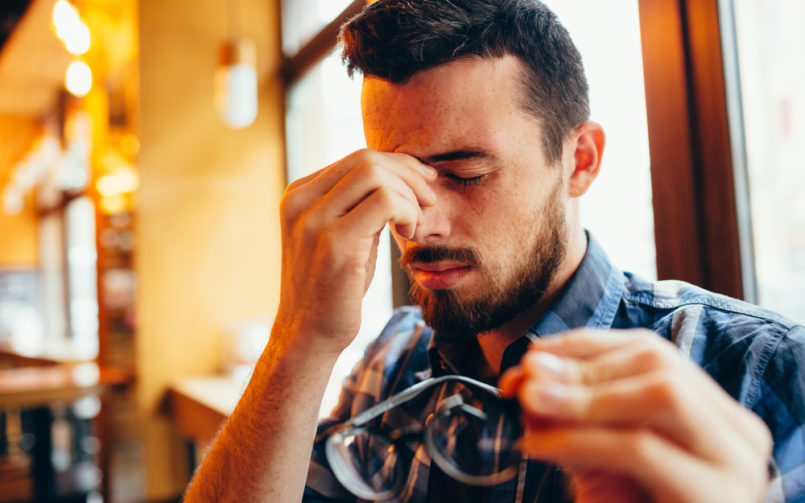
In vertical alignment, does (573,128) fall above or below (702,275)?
above

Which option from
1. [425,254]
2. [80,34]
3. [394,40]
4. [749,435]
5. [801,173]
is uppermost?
[80,34]

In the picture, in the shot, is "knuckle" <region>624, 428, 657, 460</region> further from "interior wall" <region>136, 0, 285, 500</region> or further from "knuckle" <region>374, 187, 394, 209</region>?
"interior wall" <region>136, 0, 285, 500</region>

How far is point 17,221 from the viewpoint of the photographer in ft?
25.7

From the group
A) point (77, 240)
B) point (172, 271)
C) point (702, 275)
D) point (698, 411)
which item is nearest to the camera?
point (698, 411)

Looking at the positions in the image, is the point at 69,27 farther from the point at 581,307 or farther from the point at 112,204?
the point at 581,307

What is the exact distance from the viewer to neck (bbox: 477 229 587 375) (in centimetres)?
104

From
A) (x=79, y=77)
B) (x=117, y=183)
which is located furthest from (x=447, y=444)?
(x=79, y=77)

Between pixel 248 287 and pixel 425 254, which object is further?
pixel 248 287

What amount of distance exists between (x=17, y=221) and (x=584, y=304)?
8.83 m

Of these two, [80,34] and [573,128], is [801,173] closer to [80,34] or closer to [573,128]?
[573,128]

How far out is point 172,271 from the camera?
11.0 feet

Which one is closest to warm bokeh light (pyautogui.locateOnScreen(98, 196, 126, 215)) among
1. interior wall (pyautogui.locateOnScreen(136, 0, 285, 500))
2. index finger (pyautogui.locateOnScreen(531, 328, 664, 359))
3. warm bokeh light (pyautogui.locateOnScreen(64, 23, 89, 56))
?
interior wall (pyautogui.locateOnScreen(136, 0, 285, 500))

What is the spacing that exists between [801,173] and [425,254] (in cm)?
83

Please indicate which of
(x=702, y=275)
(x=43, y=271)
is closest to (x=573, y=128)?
(x=702, y=275)
